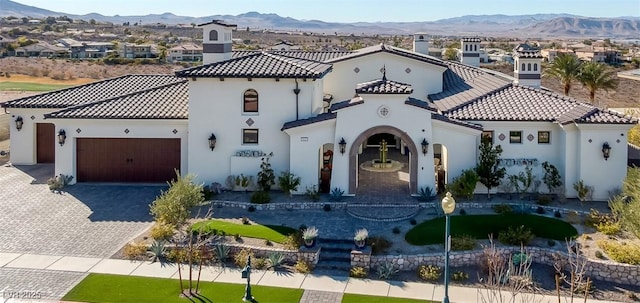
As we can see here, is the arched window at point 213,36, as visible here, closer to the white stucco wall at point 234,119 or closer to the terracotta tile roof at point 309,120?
the white stucco wall at point 234,119

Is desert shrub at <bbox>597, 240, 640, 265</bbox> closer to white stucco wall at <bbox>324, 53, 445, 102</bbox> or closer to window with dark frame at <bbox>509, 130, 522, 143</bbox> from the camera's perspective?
window with dark frame at <bbox>509, 130, 522, 143</bbox>

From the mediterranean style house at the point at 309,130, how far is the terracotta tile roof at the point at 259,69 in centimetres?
5

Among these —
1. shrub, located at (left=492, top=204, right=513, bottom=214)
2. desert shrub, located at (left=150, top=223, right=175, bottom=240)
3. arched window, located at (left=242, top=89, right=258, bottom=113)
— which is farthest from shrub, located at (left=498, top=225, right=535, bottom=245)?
arched window, located at (left=242, top=89, right=258, bottom=113)

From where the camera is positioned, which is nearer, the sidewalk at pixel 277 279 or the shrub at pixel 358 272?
the sidewalk at pixel 277 279

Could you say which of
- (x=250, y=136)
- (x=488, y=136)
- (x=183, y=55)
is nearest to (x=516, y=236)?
(x=488, y=136)

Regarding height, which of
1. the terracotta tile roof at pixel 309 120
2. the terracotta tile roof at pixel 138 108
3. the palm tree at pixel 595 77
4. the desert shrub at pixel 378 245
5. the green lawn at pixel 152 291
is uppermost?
the palm tree at pixel 595 77

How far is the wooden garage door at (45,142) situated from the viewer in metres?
33.0

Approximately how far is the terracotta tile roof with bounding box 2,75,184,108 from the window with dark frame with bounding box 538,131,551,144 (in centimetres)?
2076

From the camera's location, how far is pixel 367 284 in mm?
18078

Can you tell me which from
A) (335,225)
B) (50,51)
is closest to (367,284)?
(335,225)

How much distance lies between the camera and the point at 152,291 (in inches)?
676

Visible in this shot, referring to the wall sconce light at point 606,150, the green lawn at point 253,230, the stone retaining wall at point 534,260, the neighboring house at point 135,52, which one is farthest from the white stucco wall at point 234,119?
the neighboring house at point 135,52

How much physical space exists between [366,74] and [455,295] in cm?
1941

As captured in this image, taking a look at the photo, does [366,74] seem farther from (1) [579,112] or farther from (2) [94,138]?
(2) [94,138]
